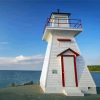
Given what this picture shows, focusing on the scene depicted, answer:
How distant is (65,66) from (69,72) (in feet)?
1.95

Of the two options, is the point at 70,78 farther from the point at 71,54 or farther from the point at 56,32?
the point at 56,32

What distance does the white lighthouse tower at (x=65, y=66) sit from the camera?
17.0m

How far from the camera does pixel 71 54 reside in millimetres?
17656

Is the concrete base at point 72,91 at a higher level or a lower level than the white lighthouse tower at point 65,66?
A: lower

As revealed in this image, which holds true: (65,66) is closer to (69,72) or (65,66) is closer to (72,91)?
(69,72)

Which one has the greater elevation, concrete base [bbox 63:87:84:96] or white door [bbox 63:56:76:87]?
white door [bbox 63:56:76:87]

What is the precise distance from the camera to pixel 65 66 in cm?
1748

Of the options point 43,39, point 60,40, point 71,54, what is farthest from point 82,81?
point 43,39

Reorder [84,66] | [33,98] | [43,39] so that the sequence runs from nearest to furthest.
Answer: [33,98] → [84,66] → [43,39]

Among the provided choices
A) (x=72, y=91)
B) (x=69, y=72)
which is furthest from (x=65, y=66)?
(x=72, y=91)

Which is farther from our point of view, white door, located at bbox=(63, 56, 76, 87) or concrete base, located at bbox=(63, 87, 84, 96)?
white door, located at bbox=(63, 56, 76, 87)

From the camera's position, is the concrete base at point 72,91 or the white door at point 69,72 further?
the white door at point 69,72

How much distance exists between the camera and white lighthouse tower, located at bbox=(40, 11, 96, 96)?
17.0m

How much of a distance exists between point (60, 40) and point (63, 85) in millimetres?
3806
